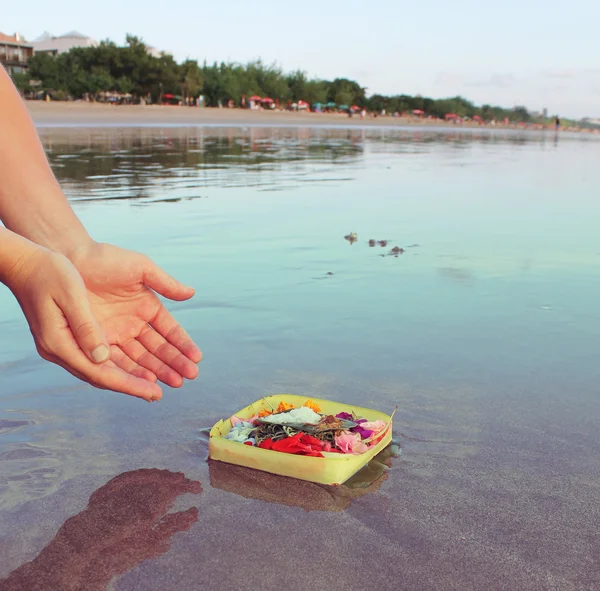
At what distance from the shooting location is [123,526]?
228 centimetres

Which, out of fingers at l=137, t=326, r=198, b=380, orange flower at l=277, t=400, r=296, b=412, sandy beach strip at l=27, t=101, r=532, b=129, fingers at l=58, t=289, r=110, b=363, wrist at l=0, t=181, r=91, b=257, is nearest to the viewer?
fingers at l=58, t=289, r=110, b=363

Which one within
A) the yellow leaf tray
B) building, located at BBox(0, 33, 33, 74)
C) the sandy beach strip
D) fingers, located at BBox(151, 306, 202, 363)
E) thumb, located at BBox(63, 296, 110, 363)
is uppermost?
building, located at BBox(0, 33, 33, 74)

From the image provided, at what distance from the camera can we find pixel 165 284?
246 cm

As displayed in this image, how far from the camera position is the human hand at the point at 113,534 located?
79.7 inches

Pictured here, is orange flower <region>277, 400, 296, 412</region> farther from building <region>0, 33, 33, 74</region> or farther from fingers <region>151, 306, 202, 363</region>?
building <region>0, 33, 33, 74</region>

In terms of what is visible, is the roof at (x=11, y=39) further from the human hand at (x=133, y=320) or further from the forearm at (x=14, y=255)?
the forearm at (x=14, y=255)

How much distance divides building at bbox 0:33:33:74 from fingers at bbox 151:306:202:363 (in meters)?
88.7

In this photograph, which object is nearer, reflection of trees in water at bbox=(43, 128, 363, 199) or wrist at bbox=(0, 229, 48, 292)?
wrist at bbox=(0, 229, 48, 292)

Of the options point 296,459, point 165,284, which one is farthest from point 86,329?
point 296,459

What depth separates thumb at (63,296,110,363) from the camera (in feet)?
6.23

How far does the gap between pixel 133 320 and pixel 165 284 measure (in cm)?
25

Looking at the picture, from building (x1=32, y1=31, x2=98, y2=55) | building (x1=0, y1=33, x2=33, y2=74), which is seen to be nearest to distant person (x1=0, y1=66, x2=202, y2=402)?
building (x1=0, y1=33, x2=33, y2=74)

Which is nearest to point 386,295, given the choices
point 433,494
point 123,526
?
point 433,494

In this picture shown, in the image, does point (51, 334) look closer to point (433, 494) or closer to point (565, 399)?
point (433, 494)
